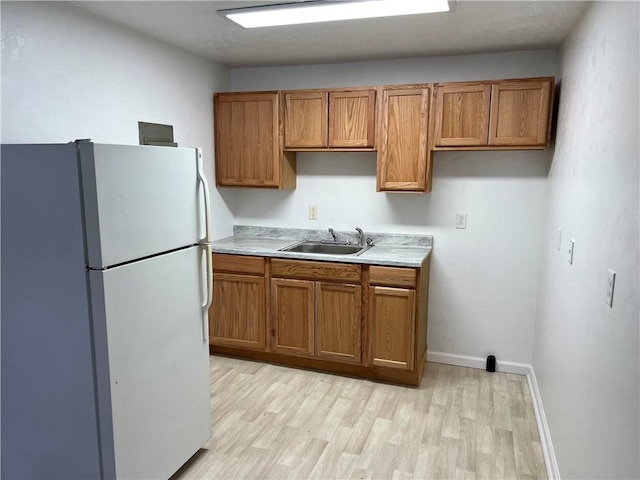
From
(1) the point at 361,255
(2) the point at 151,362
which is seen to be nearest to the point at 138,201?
(2) the point at 151,362

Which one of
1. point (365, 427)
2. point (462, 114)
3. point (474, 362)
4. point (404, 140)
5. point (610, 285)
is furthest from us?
point (474, 362)

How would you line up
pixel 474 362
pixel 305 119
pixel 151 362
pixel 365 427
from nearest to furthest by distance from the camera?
1. pixel 151 362
2. pixel 365 427
3. pixel 305 119
4. pixel 474 362

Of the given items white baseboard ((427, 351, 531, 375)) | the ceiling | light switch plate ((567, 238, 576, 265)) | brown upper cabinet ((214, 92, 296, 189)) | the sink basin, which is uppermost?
the ceiling

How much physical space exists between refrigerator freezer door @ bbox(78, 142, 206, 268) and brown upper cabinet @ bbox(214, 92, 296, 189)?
→ 1365 millimetres

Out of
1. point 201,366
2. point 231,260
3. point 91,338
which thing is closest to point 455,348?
point 231,260

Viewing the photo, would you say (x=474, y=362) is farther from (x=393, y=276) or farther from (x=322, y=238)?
(x=322, y=238)

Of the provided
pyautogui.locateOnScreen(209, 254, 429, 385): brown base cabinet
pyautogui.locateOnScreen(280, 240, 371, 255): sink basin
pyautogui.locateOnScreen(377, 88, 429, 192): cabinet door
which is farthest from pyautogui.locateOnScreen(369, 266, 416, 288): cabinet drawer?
pyautogui.locateOnScreen(377, 88, 429, 192): cabinet door

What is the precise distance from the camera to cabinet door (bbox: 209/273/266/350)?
137 inches

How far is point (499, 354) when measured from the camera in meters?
3.53

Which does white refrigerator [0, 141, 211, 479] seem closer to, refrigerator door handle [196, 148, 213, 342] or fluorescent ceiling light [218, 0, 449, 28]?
refrigerator door handle [196, 148, 213, 342]

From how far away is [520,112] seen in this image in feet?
9.81

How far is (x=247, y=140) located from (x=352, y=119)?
86cm

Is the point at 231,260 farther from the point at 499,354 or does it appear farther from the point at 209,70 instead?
the point at 499,354

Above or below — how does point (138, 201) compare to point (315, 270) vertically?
above
